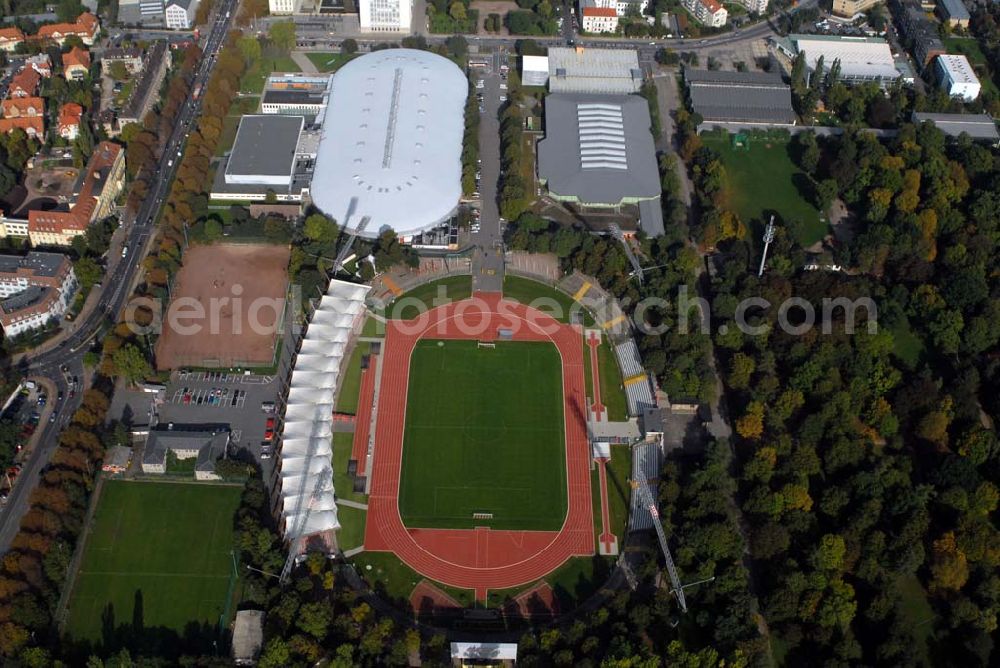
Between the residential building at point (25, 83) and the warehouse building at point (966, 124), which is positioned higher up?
the warehouse building at point (966, 124)

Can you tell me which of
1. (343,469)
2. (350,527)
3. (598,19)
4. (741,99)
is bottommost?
(350,527)

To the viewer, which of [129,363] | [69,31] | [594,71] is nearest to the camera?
[129,363]

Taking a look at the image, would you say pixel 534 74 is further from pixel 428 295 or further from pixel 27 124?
pixel 27 124

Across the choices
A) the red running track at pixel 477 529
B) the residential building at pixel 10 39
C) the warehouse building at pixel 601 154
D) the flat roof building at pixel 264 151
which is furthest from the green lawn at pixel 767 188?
the residential building at pixel 10 39

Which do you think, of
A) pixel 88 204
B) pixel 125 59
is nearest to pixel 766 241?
pixel 88 204

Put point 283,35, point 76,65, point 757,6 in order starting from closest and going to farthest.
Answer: point 76,65, point 283,35, point 757,6

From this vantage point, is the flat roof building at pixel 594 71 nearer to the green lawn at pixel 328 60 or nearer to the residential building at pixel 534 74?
the residential building at pixel 534 74

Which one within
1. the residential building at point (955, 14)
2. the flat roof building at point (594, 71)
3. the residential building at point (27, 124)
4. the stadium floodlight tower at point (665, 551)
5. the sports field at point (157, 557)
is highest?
the residential building at point (955, 14)

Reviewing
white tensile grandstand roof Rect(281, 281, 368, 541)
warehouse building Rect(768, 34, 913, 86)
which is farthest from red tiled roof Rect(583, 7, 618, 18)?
white tensile grandstand roof Rect(281, 281, 368, 541)
